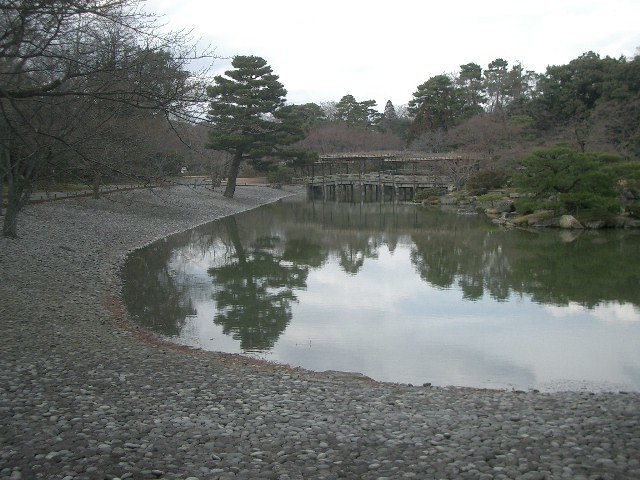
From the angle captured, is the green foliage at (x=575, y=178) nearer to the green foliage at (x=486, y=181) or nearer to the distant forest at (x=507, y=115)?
the distant forest at (x=507, y=115)

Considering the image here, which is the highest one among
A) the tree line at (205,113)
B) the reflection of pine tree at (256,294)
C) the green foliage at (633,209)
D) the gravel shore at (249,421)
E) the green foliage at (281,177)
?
the tree line at (205,113)

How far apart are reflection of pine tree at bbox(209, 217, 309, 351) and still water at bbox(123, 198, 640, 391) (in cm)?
4

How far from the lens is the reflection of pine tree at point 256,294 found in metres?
9.06

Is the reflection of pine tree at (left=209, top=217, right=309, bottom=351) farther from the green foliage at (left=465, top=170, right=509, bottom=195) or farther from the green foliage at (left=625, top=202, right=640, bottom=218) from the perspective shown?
the green foliage at (left=465, top=170, right=509, bottom=195)

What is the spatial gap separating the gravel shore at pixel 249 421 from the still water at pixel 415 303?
3.58ft

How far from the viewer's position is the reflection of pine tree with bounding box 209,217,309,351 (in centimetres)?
906

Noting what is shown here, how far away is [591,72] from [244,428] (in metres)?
38.2

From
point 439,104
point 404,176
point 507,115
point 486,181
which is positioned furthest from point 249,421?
point 439,104

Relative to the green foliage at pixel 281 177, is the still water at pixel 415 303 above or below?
below

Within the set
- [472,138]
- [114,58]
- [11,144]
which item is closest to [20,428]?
[114,58]

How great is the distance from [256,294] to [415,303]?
320 cm

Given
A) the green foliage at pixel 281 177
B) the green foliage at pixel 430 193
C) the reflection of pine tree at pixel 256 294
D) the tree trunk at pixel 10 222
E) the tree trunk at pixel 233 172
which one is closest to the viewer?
the reflection of pine tree at pixel 256 294

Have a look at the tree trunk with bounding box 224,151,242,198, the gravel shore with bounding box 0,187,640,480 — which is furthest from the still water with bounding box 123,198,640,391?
the tree trunk with bounding box 224,151,242,198

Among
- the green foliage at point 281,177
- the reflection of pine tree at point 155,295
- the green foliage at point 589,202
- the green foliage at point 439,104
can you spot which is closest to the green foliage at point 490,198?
the green foliage at point 589,202
